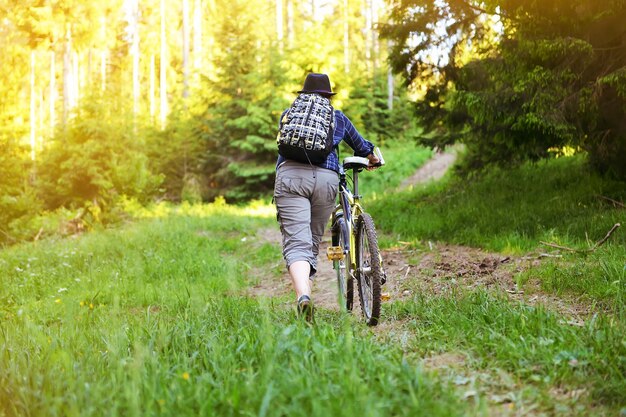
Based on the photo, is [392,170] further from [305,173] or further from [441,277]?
[305,173]

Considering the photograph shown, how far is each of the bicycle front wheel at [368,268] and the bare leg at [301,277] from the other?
1.52 feet

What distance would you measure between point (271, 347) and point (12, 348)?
1814mm

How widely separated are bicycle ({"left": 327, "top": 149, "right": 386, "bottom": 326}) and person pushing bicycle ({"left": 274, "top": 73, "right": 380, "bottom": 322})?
188mm

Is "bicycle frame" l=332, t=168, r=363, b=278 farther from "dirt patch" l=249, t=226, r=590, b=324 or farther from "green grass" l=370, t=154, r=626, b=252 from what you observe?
"green grass" l=370, t=154, r=626, b=252

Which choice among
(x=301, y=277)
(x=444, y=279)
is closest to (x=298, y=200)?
(x=301, y=277)

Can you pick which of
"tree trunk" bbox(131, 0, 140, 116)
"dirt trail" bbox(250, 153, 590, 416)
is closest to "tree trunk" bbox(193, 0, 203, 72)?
"tree trunk" bbox(131, 0, 140, 116)

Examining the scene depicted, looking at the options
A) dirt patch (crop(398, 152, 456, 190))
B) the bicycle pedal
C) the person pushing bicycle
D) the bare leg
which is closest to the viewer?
the bare leg

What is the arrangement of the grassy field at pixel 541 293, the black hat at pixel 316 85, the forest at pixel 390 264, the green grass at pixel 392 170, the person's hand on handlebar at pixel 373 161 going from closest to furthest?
A: the forest at pixel 390 264, the grassy field at pixel 541 293, the black hat at pixel 316 85, the person's hand on handlebar at pixel 373 161, the green grass at pixel 392 170

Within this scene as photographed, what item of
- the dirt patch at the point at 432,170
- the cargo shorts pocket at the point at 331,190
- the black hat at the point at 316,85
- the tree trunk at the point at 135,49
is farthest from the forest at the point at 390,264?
the tree trunk at the point at 135,49

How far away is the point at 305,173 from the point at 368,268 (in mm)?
921

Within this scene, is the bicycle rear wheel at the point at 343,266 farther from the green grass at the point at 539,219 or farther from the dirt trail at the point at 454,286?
the green grass at the point at 539,219

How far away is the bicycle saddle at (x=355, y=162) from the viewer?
4.66 metres

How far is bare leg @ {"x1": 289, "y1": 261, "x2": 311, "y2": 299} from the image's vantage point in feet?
13.8

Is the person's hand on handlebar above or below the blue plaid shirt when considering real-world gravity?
below
